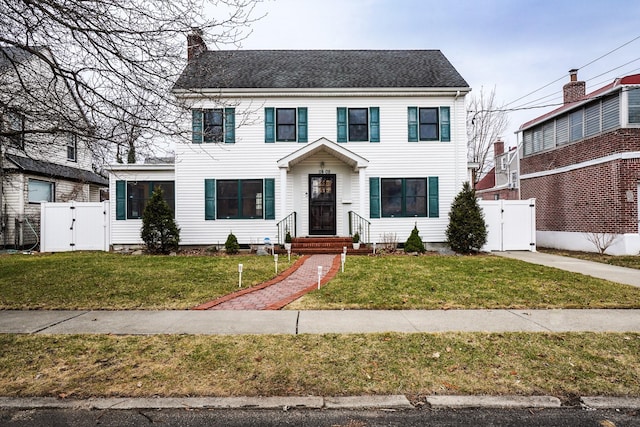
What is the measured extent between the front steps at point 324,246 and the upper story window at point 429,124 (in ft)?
15.9

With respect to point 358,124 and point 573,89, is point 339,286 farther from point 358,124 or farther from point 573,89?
point 573,89

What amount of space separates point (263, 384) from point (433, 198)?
12.1 m

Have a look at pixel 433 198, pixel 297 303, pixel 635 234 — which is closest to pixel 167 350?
pixel 297 303

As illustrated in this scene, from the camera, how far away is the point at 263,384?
3.55m

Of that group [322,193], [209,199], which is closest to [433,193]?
[322,193]

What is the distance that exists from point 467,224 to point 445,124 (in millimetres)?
4101

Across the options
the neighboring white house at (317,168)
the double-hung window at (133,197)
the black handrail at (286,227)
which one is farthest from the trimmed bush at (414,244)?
the double-hung window at (133,197)

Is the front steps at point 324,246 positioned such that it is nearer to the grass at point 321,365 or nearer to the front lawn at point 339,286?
the front lawn at point 339,286

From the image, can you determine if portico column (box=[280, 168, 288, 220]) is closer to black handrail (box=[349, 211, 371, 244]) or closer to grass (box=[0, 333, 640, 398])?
black handrail (box=[349, 211, 371, 244])

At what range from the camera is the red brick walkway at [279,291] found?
646cm

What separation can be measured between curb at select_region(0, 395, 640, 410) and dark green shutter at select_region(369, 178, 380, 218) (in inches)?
436

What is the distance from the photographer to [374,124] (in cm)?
1438

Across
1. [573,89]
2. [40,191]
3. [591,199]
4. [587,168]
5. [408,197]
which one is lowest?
[591,199]

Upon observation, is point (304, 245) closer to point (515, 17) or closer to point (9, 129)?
point (9, 129)
